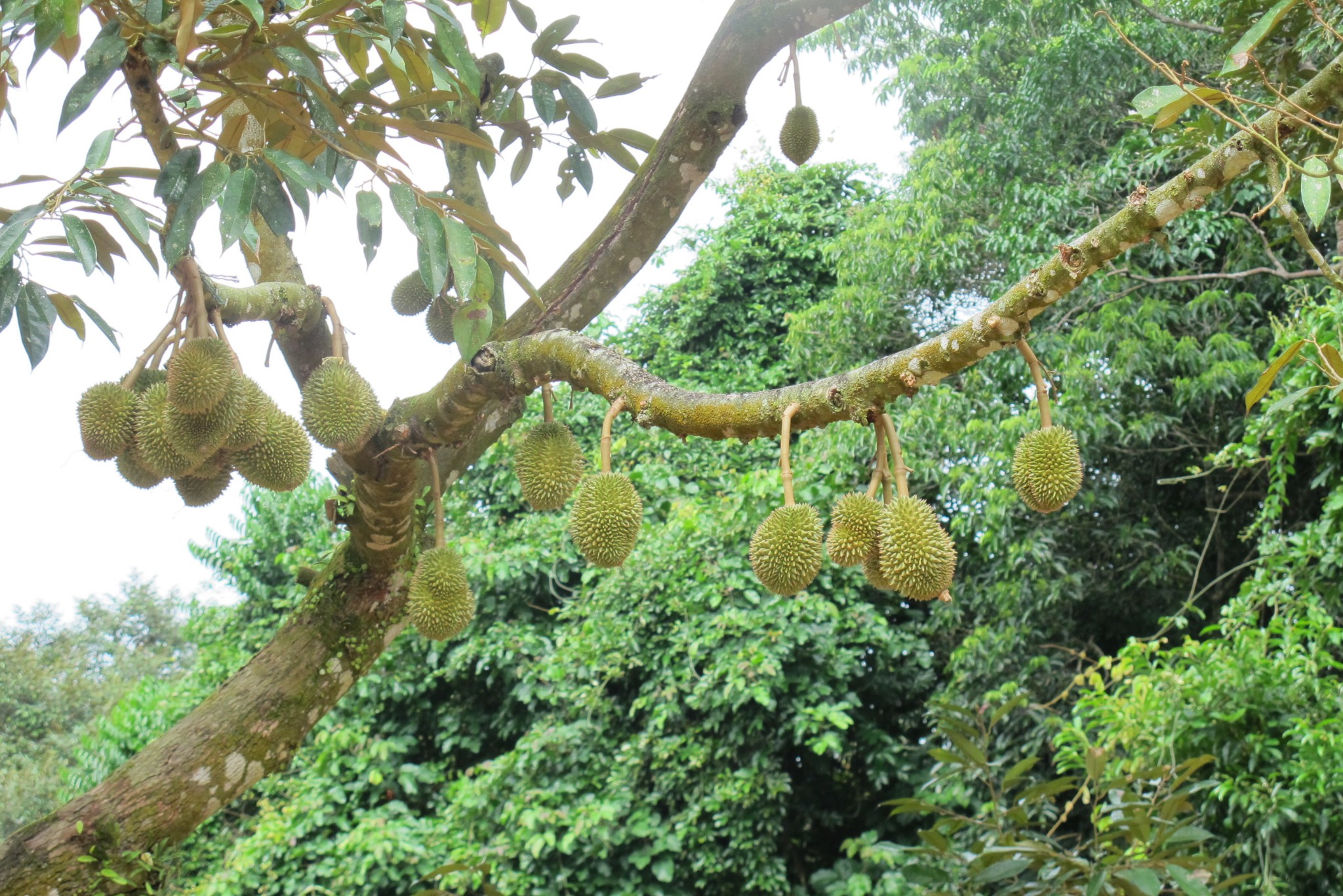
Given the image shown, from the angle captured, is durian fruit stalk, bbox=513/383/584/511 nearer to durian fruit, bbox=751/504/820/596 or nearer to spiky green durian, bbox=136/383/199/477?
durian fruit, bbox=751/504/820/596

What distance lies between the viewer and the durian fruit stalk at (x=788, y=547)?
90cm

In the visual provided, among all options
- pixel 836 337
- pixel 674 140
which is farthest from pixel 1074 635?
pixel 674 140

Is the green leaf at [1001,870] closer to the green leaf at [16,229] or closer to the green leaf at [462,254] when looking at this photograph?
the green leaf at [462,254]

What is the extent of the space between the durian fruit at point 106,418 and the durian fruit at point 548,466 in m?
0.46

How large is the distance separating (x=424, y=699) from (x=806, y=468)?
2296 millimetres

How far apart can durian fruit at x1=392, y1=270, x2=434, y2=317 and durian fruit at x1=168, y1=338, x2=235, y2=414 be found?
1.49ft

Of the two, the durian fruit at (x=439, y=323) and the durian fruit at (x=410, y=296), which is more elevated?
the durian fruit at (x=410, y=296)

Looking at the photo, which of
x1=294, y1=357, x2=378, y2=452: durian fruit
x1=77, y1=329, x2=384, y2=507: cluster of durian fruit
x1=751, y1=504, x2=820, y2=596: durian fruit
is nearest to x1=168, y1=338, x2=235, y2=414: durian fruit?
x1=77, y1=329, x2=384, y2=507: cluster of durian fruit

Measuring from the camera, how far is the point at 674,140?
160cm

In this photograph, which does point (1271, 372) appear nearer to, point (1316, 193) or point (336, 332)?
point (1316, 193)

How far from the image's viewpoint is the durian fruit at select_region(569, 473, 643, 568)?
965mm

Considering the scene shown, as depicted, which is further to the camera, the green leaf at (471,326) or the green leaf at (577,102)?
the green leaf at (577,102)

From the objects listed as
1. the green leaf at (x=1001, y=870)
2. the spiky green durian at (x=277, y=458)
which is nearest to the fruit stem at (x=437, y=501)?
the spiky green durian at (x=277, y=458)

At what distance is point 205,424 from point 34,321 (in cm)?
22
